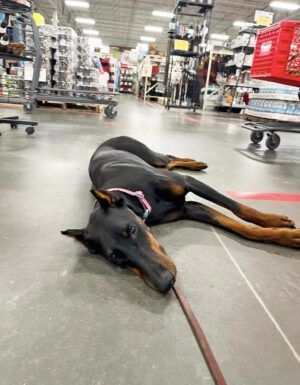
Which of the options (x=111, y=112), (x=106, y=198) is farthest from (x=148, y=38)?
(x=106, y=198)

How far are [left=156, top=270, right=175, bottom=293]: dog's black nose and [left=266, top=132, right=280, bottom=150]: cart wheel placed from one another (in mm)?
3810

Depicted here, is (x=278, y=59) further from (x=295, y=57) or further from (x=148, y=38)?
(x=148, y=38)

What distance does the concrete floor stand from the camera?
863 mm

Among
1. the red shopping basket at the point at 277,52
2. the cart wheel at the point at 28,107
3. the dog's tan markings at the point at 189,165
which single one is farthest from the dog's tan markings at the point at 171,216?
the cart wheel at the point at 28,107

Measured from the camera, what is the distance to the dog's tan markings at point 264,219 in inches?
66.9

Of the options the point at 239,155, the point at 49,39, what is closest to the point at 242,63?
the point at 49,39

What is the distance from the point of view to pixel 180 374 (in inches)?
33.6

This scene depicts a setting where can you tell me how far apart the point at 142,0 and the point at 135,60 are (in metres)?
4.46

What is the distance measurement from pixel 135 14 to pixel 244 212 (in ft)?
80.1

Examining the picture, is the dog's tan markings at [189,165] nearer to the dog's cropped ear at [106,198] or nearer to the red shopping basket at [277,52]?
the dog's cropped ear at [106,198]

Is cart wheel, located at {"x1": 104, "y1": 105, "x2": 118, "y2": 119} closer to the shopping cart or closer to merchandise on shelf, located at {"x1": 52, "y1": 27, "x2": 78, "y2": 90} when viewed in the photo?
merchandise on shelf, located at {"x1": 52, "y1": 27, "x2": 78, "y2": 90}

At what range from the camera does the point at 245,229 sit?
1646 millimetres

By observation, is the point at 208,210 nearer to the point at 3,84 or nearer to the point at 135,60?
the point at 3,84

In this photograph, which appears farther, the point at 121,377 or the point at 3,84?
the point at 3,84
